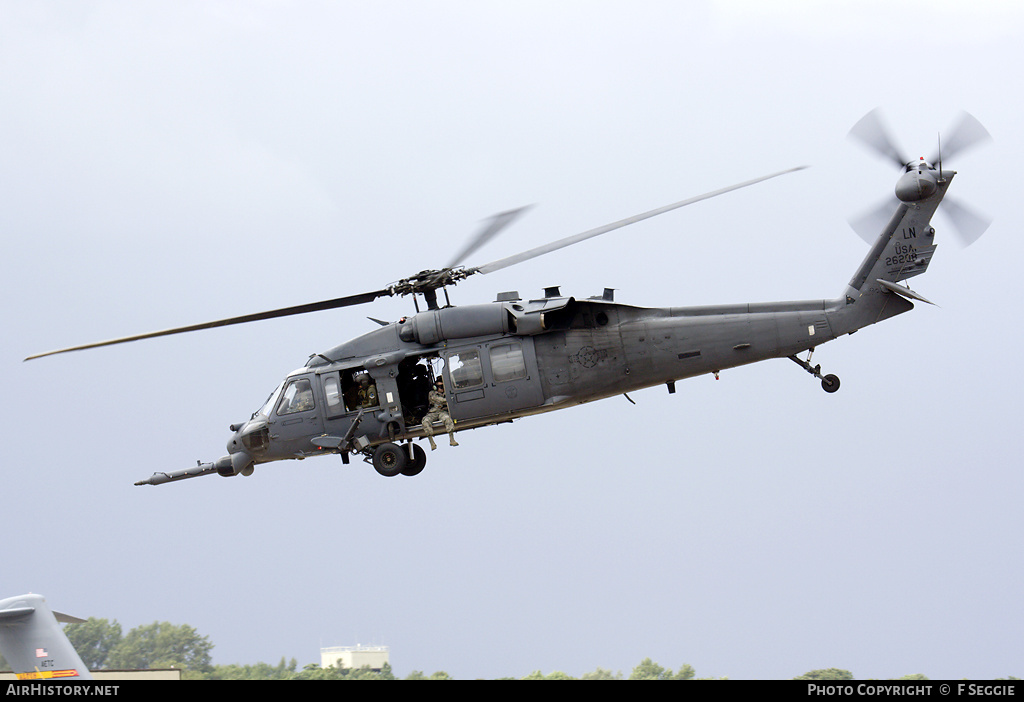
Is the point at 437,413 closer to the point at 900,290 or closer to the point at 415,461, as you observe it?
the point at 415,461

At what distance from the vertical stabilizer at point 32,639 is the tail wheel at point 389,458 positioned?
5.60 meters

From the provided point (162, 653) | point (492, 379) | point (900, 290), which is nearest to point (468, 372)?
point (492, 379)

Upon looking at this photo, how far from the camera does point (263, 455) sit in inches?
706

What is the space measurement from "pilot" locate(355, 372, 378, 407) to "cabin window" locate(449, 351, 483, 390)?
1.52 m

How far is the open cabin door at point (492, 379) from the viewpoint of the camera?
1680 centimetres

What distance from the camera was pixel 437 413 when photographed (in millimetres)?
17234

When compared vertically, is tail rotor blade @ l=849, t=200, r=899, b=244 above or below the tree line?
above

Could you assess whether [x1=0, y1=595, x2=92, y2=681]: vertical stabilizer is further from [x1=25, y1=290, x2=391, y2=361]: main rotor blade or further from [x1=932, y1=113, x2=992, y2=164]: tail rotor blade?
[x1=932, y1=113, x2=992, y2=164]: tail rotor blade

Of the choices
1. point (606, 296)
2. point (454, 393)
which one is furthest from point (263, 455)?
point (606, 296)

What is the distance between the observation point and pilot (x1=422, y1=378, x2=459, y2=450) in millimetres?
17203

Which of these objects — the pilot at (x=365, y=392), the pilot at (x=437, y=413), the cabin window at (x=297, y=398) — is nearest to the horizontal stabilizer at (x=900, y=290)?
the pilot at (x=437, y=413)

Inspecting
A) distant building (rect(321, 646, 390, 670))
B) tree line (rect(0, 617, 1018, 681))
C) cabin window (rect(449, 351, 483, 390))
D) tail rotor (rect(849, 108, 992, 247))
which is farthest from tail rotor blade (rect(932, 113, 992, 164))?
distant building (rect(321, 646, 390, 670))

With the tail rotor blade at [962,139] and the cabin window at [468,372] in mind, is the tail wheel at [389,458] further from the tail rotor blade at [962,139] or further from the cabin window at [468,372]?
the tail rotor blade at [962,139]
